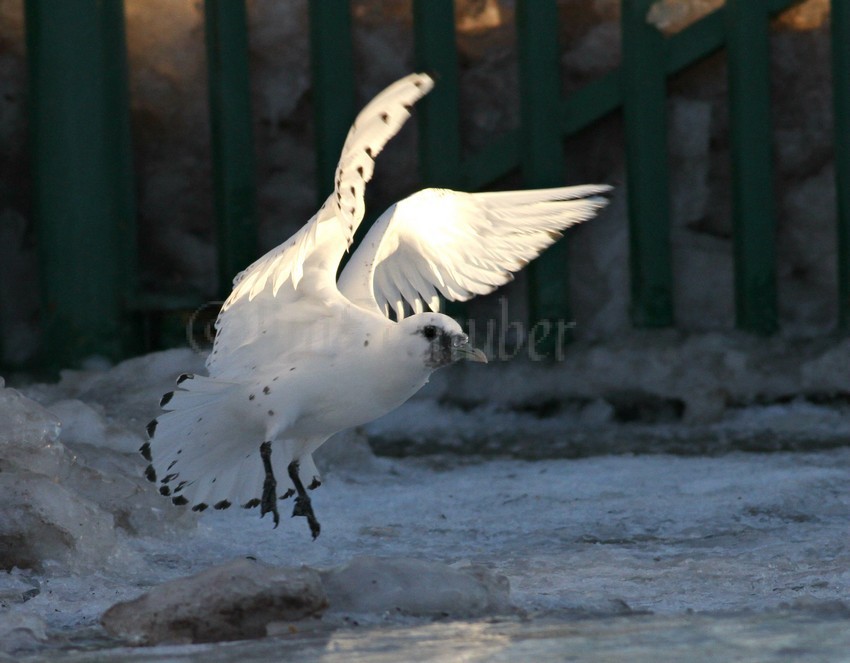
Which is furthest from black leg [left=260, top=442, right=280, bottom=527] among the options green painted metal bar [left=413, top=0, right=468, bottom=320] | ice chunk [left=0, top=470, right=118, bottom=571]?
green painted metal bar [left=413, top=0, right=468, bottom=320]

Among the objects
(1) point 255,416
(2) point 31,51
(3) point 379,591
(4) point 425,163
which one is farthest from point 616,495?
(2) point 31,51

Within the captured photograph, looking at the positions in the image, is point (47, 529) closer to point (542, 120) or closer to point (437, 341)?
point (437, 341)

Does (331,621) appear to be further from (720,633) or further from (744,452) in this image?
(744,452)

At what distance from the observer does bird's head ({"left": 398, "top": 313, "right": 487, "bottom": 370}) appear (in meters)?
4.01

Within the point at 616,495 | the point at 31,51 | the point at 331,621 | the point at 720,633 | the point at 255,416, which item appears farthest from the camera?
the point at 31,51

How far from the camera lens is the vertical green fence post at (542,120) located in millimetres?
6496

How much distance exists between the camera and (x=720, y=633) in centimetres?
303

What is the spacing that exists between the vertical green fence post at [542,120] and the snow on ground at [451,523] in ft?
2.55

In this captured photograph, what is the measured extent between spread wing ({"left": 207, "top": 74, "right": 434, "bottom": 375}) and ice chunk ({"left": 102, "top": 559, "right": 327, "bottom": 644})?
92cm

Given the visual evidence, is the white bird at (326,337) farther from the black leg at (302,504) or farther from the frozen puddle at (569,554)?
the frozen puddle at (569,554)

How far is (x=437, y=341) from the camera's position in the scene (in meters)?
4.03

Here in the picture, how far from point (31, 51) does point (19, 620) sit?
12.4 ft

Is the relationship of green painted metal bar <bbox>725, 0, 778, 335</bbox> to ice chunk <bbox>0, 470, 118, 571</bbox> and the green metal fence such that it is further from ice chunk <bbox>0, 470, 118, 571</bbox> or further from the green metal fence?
ice chunk <bbox>0, 470, 118, 571</bbox>

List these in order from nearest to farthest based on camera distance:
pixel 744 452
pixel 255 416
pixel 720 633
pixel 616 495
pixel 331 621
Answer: pixel 720 633 → pixel 331 621 → pixel 255 416 → pixel 616 495 → pixel 744 452
